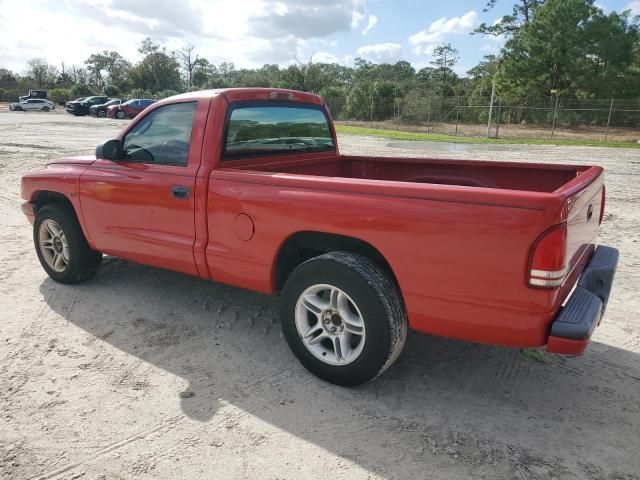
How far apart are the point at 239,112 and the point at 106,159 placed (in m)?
1.24

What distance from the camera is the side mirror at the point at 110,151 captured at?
4.04m

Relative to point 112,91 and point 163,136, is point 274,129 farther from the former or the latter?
point 112,91

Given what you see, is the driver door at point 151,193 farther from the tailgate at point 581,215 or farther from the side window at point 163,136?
the tailgate at point 581,215

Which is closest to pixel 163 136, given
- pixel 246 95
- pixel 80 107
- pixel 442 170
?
pixel 246 95

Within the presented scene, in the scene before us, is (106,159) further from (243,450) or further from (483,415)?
(483,415)

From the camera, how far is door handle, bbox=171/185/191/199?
3.60 meters

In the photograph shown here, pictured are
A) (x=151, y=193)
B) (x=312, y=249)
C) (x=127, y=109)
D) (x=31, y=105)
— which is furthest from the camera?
(x=31, y=105)

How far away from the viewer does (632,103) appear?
31.4 meters

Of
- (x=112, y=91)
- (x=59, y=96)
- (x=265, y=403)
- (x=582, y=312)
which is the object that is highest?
(x=112, y=91)

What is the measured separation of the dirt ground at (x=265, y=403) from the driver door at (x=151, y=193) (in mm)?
584

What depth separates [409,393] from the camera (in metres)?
3.12

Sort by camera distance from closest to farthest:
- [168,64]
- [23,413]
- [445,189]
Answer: [445,189], [23,413], [168,64]

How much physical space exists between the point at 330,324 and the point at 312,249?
58 cm

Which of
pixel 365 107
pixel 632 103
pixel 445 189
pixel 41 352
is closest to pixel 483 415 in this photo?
pixel 445 189
